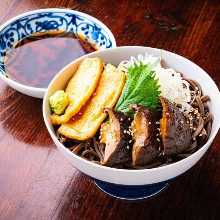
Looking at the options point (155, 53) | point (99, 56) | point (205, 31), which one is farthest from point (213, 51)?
point (99, 56)

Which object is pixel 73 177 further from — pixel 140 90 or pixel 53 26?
pixel 53 26

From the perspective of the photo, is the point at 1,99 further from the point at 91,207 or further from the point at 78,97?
the point at 91,207

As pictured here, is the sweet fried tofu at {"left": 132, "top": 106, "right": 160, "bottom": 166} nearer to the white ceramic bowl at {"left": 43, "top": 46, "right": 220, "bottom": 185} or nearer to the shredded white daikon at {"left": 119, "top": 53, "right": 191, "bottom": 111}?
the white ceramic bowl at {"left": 43, "top": 46, "right": 220, "bottom": 185}

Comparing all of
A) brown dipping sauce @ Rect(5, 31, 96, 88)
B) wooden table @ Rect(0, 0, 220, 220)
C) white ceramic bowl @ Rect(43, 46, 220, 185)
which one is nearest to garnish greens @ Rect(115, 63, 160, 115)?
white ceramic bowl @ Rect(43, 46, 220, 185)

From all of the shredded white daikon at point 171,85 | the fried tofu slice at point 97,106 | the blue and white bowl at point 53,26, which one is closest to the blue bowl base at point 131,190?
the fried tofu slice at point 97,106

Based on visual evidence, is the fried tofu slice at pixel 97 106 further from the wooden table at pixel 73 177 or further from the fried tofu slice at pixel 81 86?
the wooden table at pixel 73 177

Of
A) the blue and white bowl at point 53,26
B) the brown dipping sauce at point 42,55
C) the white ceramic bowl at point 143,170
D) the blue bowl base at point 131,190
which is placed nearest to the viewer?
the white ceramic bowl at point 143,170
